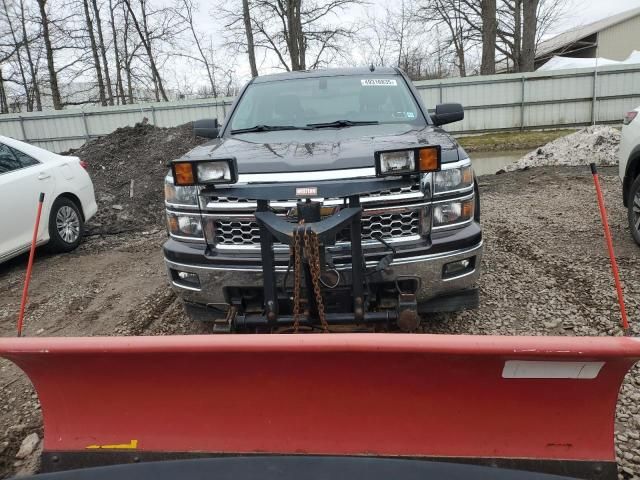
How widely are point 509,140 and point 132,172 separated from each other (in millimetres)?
11994

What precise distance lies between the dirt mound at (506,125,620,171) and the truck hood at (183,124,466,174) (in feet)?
27.5

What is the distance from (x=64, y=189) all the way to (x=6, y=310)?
6.48 ft

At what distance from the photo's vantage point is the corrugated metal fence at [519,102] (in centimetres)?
1795

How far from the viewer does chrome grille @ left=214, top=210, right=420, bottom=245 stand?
2852 mm

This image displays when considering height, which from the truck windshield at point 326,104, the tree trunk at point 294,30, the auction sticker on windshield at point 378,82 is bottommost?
the truck windshield at point 326,104

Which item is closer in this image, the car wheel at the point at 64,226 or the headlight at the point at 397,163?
the headlight at the point at 397,163

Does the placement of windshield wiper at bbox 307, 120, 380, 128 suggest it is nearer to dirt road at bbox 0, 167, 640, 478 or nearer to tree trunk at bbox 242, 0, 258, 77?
dirt road at bbox 0, 167, 640, 478

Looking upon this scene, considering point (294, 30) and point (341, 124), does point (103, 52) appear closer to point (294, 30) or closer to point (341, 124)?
point (294, 30)

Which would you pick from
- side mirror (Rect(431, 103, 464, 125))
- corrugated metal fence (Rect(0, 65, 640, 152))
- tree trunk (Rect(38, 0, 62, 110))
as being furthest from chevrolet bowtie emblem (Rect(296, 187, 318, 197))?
tree trunk (Rect(38, 0, 62, 110))

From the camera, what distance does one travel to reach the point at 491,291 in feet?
14.1

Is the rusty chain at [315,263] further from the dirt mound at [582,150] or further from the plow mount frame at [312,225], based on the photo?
the dirt mound at [582,150]

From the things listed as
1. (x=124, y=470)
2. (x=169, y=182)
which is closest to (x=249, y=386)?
(x=124, y=470)

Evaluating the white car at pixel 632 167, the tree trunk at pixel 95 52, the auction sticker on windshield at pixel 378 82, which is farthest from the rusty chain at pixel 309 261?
the tree trunk at pixel 95 52

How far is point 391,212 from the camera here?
2.81 m
